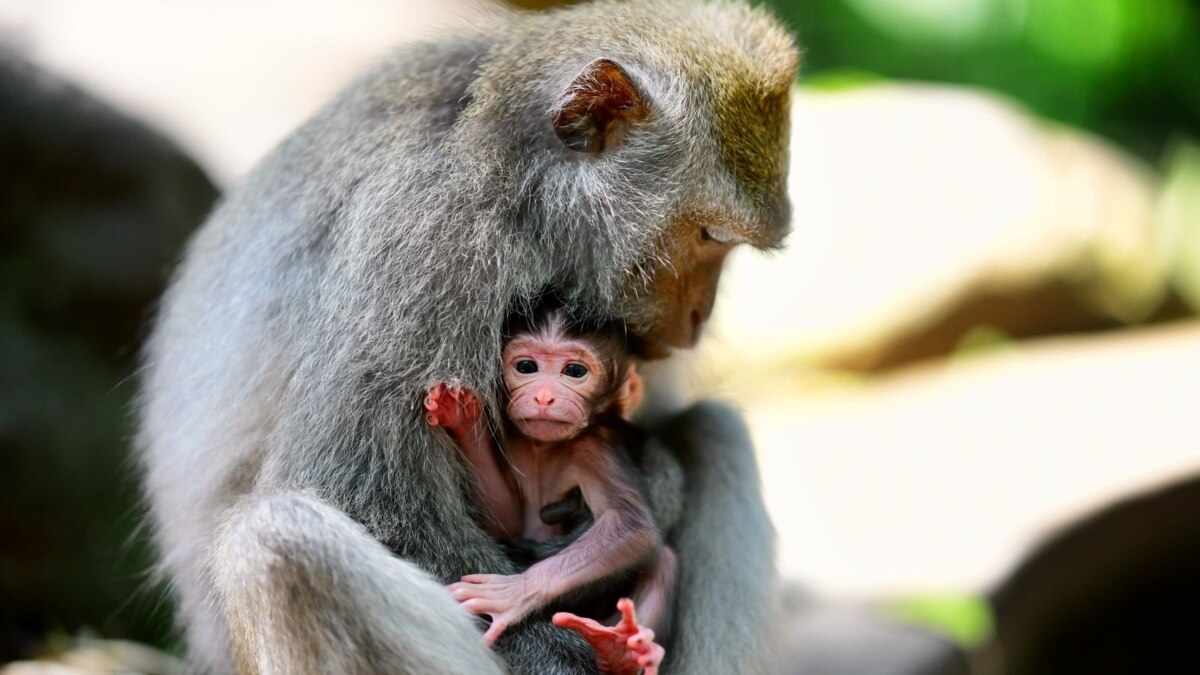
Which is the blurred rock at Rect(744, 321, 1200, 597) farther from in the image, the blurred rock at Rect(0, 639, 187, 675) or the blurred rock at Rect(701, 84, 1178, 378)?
the blurred rock at Rect(0, 639, 187, 675)

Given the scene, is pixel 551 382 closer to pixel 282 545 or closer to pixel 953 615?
pixel 282 545

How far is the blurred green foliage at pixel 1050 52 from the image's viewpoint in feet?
41.6

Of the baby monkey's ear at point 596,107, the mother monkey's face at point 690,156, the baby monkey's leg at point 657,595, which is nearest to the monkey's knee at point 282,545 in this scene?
the baby monkey's leg at point 657,595

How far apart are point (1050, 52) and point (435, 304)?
455 inches

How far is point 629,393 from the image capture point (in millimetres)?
4082

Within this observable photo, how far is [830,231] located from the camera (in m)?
10.0

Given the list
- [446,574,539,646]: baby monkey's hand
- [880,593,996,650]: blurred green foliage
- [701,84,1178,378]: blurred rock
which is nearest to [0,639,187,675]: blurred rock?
[446,574,539,646]: baby monkey's hand

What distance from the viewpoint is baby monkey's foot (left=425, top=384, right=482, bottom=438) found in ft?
11.6

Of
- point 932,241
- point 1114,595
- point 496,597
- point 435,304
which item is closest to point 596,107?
point 435,304

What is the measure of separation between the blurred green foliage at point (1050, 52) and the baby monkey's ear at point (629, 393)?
9.00 metres

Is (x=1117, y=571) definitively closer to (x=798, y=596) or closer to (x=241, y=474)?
(x=798, y=596)

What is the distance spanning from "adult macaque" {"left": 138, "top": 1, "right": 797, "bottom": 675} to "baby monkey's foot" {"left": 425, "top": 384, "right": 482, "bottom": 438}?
4 cm

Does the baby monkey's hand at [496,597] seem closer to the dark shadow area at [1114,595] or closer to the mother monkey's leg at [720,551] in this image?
the mother monkey's leg at [720,551]

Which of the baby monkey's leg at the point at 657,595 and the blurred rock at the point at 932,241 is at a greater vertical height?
the baby monkey's leg at the point at 657,595
